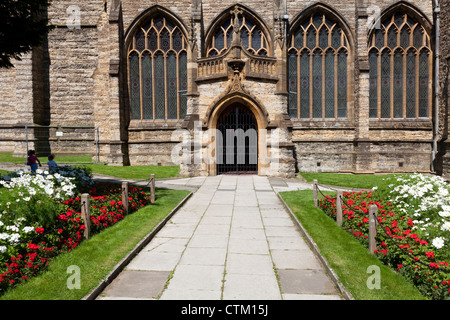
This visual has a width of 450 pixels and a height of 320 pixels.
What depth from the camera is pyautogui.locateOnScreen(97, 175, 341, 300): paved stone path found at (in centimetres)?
455

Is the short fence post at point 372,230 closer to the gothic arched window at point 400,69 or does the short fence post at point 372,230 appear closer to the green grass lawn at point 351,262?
the green grass lawn at point 351,262

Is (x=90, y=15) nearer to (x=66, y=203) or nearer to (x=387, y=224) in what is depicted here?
(x=66, y=203)

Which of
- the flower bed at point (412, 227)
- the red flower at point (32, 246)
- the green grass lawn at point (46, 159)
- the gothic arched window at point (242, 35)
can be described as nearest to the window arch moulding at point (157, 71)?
the gothic arched window at point (242, 35)

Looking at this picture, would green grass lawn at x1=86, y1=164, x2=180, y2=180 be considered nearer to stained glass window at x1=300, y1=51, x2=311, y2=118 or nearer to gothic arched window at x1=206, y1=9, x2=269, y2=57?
gothic arched window at x1=206, y1=9, x2=269, y2=57

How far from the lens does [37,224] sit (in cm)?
584

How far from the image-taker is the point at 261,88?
639 inches

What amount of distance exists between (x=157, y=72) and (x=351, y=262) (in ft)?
59.2

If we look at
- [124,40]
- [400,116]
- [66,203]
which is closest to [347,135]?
[400,116]

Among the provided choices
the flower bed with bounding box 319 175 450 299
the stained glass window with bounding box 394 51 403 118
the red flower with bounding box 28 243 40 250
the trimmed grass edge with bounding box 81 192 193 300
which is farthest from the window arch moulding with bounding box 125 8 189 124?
the red flower with bounding box 28 243 40 250

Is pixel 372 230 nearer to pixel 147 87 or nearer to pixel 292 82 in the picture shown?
pixel 292 82

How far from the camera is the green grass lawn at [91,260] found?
4.35 m

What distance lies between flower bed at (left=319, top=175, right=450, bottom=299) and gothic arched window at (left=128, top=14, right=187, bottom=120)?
13.5 meters

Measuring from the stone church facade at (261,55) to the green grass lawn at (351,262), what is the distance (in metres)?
10.00

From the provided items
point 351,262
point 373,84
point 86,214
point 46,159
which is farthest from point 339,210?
point 46,159
